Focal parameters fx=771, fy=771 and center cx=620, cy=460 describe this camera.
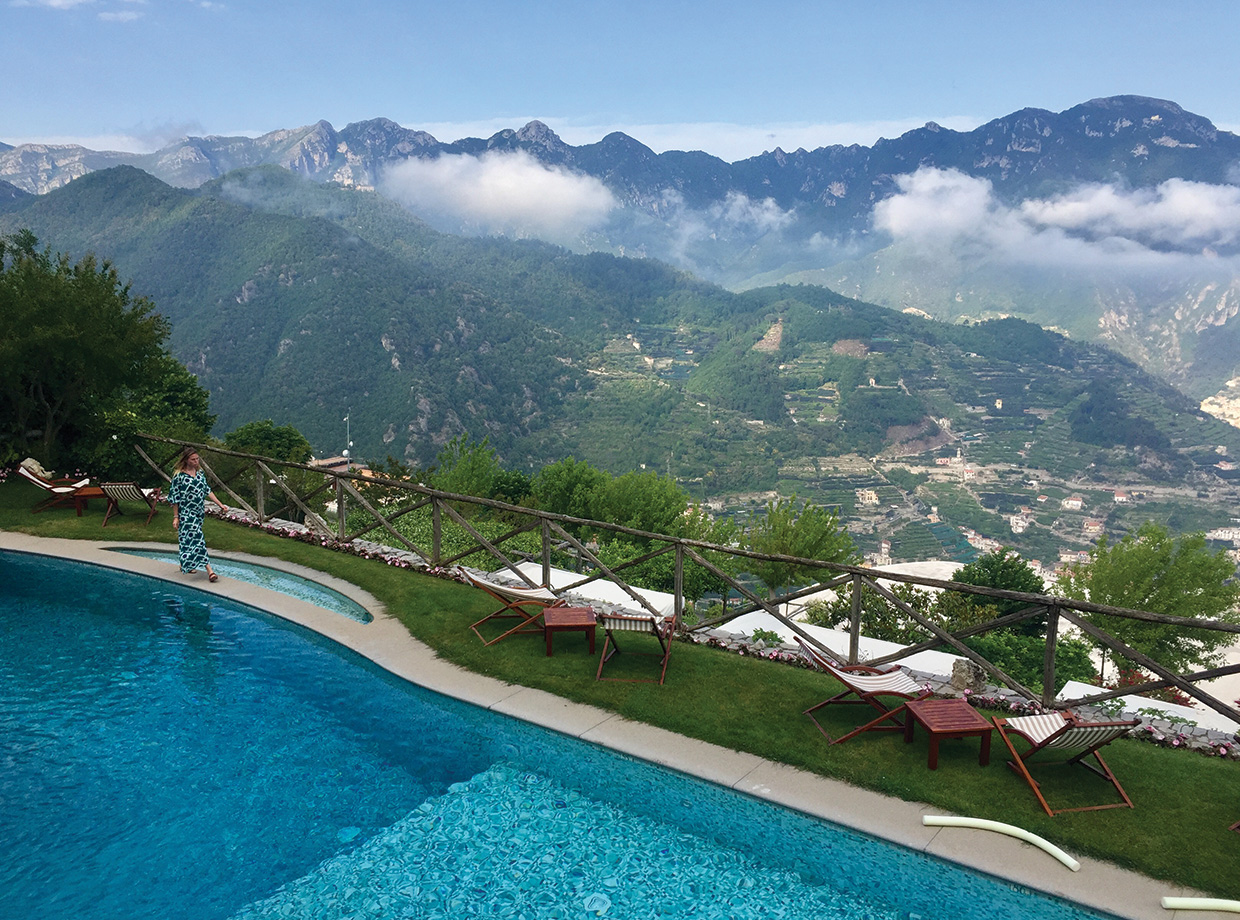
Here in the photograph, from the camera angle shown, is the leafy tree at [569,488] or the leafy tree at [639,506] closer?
the leafy tree at [639,506]

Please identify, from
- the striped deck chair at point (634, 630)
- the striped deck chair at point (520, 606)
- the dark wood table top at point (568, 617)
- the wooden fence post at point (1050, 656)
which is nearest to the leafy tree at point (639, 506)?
the striped deck chair at point (520, 606)

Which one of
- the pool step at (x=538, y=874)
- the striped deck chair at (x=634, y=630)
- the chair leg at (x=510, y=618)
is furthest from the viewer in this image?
the chair leg at (x=510, y=618)

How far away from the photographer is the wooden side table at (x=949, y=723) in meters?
6.81

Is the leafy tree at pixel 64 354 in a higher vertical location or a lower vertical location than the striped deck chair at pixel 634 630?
higher

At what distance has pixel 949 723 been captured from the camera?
22.7 feet

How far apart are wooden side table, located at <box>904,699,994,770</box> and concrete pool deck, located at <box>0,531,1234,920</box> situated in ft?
2.09

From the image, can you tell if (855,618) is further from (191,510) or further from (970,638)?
(970,638)

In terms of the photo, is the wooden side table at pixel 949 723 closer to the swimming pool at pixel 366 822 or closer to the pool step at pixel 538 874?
the swimming pool at pixel 366 822

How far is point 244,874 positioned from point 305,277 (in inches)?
7941

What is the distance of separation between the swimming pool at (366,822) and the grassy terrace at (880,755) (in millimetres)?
766

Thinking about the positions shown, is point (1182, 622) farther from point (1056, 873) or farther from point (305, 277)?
point (305, 277)

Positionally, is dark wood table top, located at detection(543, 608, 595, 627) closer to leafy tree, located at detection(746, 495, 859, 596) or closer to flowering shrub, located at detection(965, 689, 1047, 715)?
flowering shrub, located at detection(965, 689, 1047, 715)

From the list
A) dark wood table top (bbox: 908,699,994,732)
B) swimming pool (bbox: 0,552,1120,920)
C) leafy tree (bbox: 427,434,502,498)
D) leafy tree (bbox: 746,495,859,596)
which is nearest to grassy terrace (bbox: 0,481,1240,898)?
dark wood table top (bbox: 908,699,994,732)

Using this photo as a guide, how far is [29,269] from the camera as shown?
1688 centimetres
